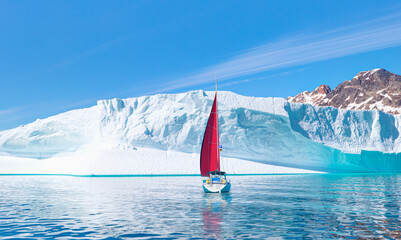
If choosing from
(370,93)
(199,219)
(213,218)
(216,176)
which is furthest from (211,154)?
(370,93)

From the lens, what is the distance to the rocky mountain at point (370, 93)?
111444 millimetres

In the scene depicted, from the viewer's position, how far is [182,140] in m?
61.3

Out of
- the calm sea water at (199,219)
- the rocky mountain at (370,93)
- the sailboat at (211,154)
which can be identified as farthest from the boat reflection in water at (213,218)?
the rocky mountain at (370,93)

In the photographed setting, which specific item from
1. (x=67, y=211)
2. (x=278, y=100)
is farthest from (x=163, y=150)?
(x=67, y=211)

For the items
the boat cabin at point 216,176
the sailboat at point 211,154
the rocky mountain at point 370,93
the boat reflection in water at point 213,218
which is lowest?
the boat reflection in water at point 213,218

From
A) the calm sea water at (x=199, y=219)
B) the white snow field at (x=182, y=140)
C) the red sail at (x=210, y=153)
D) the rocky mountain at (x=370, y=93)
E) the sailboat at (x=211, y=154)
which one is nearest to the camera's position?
the calm sea water at (x=199, y=219)

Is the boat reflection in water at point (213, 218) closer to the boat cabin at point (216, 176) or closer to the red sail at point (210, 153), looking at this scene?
the boat cabin at point (216, 176)

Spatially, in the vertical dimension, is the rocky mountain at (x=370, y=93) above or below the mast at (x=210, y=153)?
above

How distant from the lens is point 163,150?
200ft

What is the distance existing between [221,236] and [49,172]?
54518 millimetres

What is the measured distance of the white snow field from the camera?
191ft

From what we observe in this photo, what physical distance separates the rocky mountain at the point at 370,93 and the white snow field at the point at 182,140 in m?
44.6

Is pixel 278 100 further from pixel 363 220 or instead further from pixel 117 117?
pixel 363 220

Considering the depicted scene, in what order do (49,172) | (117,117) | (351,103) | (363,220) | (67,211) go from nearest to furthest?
(363,220) → (67,211) → (49,172) → (117,117) → (351,103)
